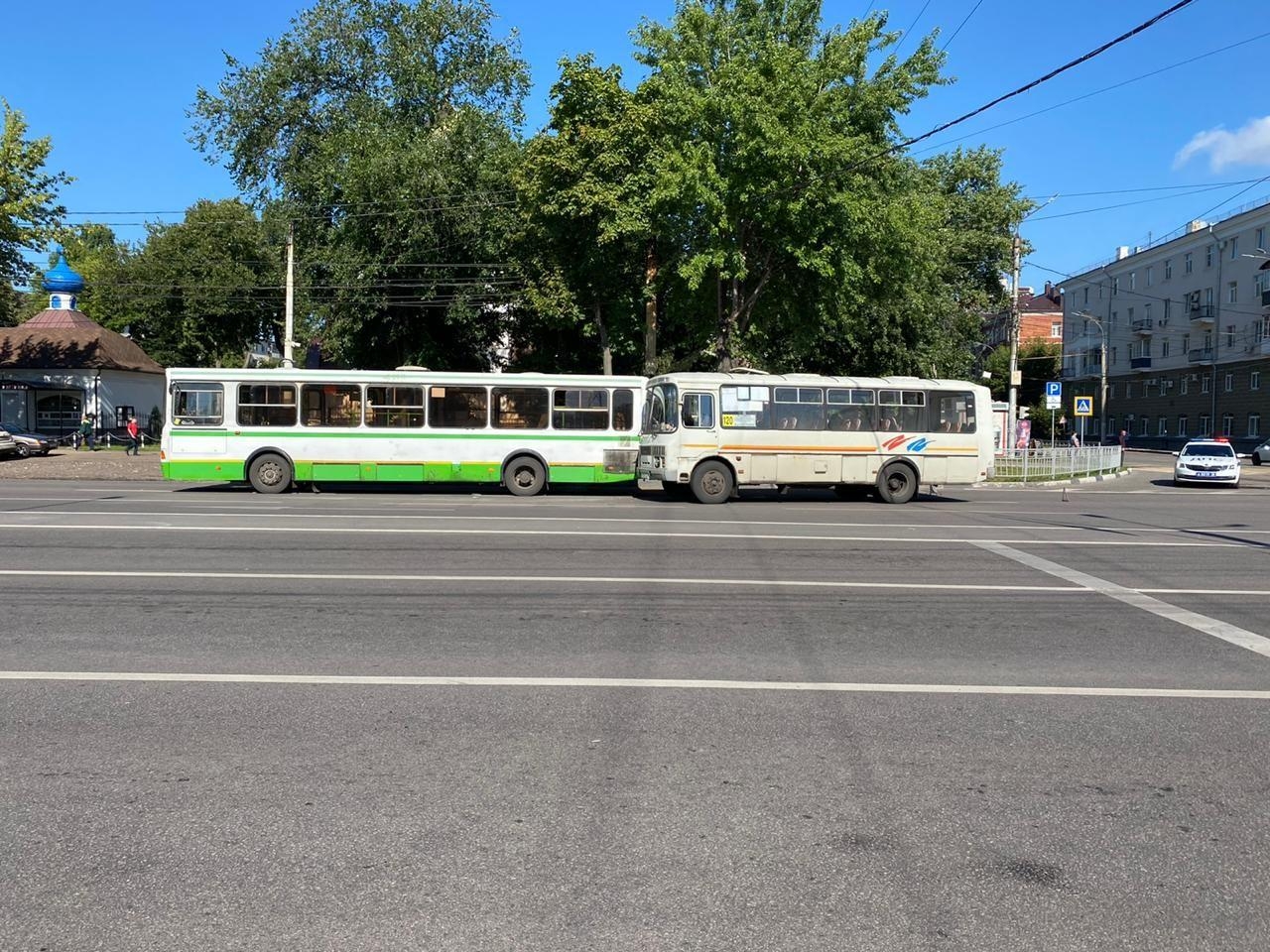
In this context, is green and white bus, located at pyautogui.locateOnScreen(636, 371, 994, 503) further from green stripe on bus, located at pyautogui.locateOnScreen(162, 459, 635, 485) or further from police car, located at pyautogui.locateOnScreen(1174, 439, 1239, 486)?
police car, located at pyautogui.locateOnScreen(1174, 439, 1239, 486)

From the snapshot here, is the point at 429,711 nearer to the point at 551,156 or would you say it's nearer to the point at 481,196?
the point at 551,156

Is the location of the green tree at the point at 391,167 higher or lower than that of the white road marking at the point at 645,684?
higher

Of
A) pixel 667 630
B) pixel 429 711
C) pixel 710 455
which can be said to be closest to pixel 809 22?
pixel 710 455

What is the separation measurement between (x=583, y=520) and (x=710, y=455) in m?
5.86

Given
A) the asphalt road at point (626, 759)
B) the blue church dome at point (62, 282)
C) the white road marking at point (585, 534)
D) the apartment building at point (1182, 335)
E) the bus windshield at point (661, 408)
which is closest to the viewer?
the asphalt road at point (626, 759)

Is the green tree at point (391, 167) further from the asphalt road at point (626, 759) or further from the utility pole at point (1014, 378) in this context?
the asphalt road at point (626, 759)

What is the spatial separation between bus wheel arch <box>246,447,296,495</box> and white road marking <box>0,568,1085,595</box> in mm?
12149

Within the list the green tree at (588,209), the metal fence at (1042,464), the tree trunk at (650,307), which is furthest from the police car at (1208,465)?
the green tree at (588,209)

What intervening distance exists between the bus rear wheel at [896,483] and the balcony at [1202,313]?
5973cm

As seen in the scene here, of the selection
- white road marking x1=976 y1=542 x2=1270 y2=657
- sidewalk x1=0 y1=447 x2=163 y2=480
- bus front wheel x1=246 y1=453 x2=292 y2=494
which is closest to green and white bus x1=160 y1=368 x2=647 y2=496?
bus front wheel x1=246 y1=453 x2=292 y2=494

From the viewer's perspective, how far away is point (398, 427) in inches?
884

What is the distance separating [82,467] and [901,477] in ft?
78.5

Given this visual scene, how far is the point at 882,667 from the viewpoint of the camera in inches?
262

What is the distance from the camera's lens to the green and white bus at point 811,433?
21234mm
